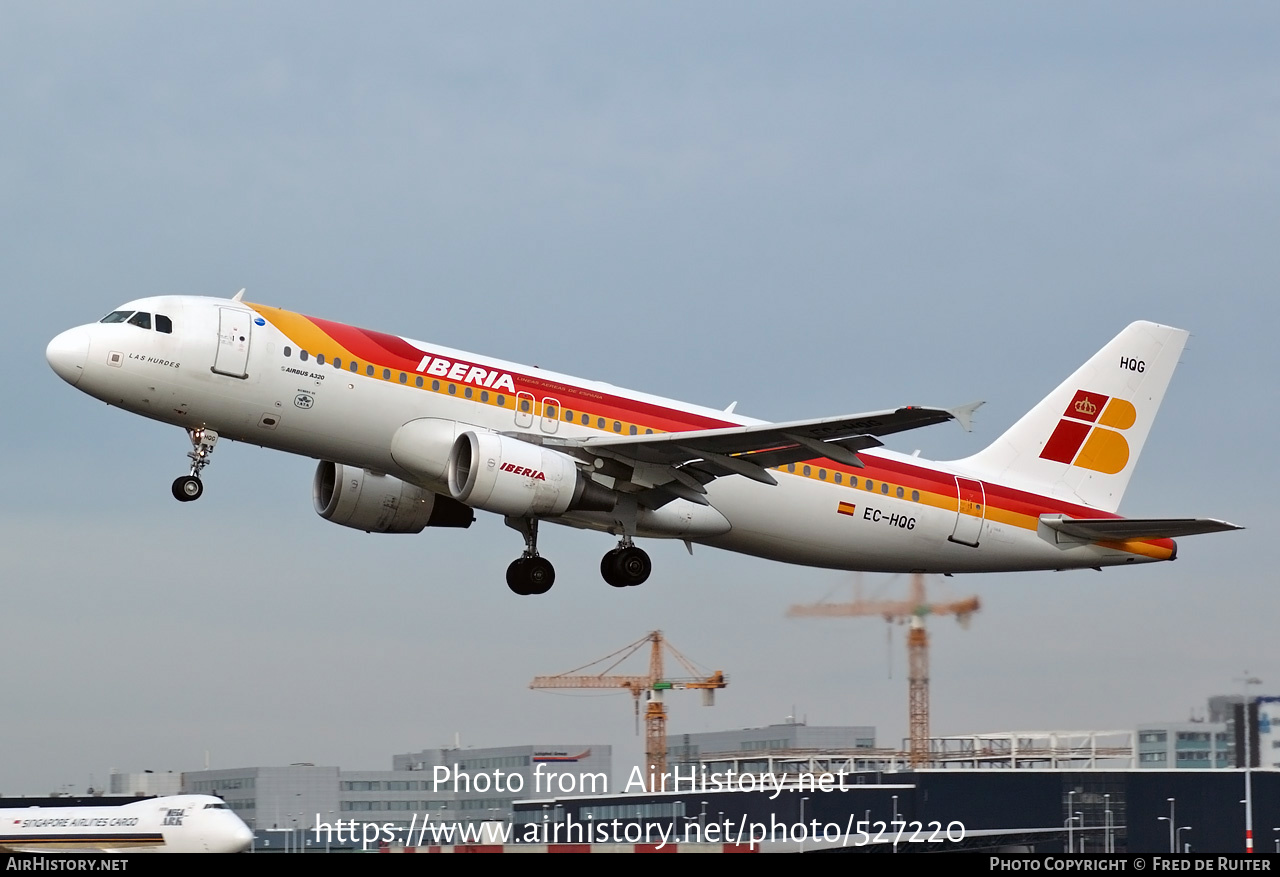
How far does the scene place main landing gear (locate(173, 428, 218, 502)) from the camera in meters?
34.8

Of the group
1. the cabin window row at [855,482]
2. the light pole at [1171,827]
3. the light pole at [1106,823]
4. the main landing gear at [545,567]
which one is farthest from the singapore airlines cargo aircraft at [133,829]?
the light pole at [1171,827]

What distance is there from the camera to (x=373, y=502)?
1548 inches

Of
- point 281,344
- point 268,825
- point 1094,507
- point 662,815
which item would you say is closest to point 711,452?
point 281,344

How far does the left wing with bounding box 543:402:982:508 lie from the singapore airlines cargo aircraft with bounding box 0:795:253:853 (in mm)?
14447

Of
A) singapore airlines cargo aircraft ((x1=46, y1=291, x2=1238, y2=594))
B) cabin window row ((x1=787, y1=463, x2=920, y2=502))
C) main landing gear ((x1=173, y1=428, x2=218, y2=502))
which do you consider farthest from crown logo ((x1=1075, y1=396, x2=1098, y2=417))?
main landing gear ((x1=173, y1=428, x2=218, y2=502))

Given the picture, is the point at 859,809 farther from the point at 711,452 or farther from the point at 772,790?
the point at 711,452

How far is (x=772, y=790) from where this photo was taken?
5778 centimetres

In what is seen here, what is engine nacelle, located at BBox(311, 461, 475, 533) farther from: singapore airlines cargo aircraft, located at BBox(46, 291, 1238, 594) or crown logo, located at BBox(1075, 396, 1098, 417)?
crown logo, located at BBox(1075, 396, 1098, 417)

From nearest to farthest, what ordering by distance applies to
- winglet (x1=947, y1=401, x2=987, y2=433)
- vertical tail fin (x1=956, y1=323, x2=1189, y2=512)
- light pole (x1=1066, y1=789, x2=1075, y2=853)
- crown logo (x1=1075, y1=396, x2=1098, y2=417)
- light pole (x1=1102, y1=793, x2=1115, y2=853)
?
1. winglet (x1=947, y1=401, x2=987, y2=433)
2. vertical tail fin (x1=956, y1=323, x2=1189, y2=512)
3. crown logo (x1=1075, y1=396, x2=1098, y2=417)
4. light pole (x1=1066, y1=789, x2=1075, y2=853)
5. light pole (x1=1102, y1=793, x2=1115, y2=853)

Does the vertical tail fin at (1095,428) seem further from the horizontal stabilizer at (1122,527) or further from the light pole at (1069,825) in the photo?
the light pole at (1069,825)

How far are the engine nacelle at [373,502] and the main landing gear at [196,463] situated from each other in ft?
15.0

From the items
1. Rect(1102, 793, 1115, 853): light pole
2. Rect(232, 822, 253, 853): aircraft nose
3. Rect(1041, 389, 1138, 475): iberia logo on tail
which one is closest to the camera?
Rect(232, 822, 253, 853): aircraft nose

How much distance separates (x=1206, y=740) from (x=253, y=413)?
44.7 meters

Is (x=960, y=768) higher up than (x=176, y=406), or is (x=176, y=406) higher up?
(x=176, y=406)
